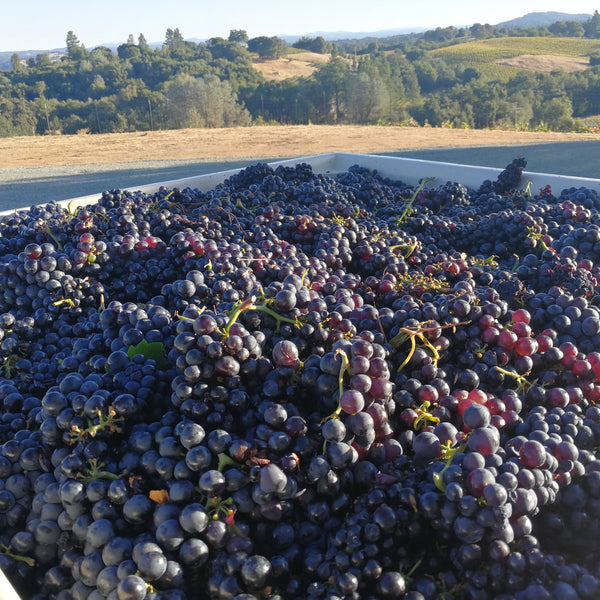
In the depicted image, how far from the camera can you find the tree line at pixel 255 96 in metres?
37.9

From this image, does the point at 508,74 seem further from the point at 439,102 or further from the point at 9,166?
the point at 9,166

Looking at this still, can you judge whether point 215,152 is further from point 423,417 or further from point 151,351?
point 423,417

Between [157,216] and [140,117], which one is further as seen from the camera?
[140,117]

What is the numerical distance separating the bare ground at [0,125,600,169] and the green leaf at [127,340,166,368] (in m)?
11.0

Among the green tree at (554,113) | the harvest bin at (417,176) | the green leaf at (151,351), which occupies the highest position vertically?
the green tree at (554,113)

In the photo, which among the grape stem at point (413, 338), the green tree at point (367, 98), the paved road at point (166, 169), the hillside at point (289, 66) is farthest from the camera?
the hillside at point (289, 66)

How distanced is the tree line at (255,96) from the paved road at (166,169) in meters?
20.7

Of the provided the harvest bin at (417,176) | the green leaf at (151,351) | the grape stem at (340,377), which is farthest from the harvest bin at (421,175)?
the grape stem at (340,377)

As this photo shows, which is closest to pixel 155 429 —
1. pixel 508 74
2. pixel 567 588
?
pixel 567 588

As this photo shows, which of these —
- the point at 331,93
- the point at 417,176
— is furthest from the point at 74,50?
the point at 417,176

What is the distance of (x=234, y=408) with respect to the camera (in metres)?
1.30

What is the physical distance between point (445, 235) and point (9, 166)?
1213cm

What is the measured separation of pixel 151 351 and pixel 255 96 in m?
49.3

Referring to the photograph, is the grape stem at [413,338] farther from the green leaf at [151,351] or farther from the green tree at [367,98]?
the green tree at [367,98]
